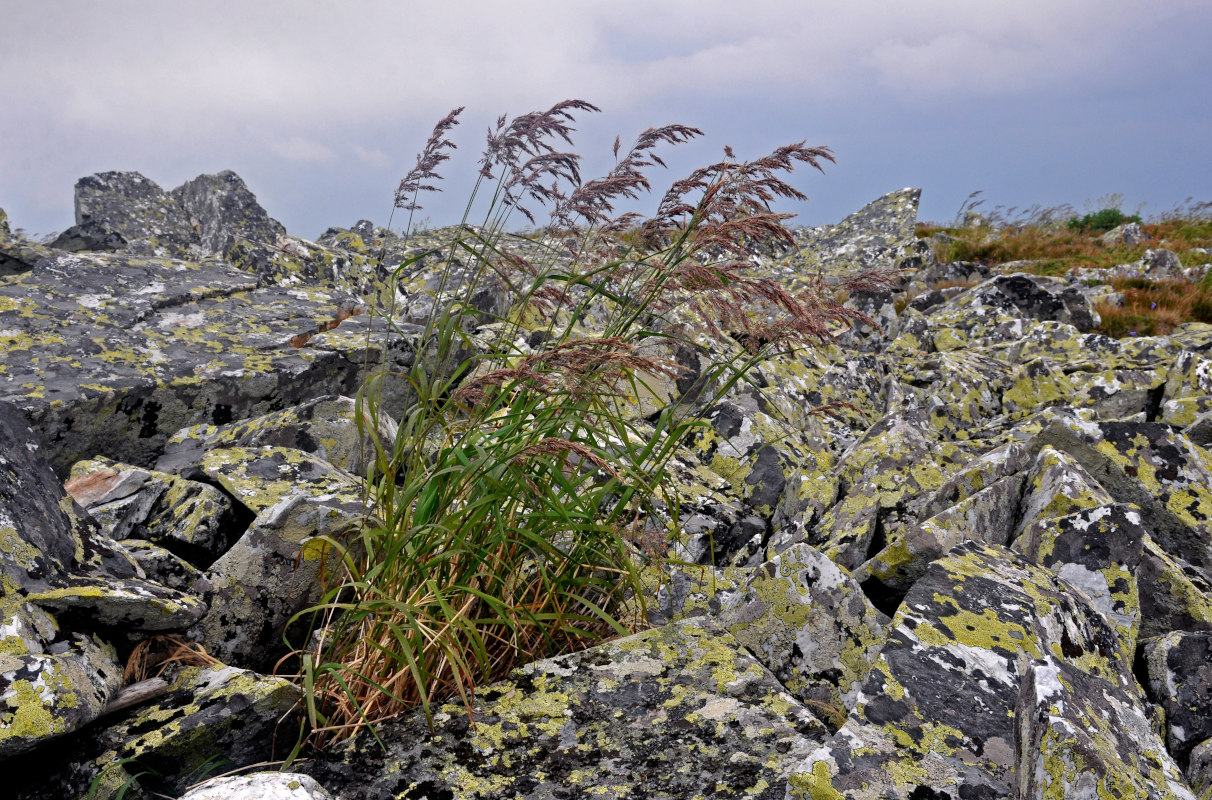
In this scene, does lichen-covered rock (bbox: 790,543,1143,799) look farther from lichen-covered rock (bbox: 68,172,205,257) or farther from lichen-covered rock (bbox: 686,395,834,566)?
lichen-covered rock (bbox: 68,172,205,257)

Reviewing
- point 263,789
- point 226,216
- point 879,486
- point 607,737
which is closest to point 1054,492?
point 879,486

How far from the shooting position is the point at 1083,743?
2119 mm

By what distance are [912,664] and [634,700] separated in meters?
1.17

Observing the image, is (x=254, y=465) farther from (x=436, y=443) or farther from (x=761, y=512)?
(x=761, y=512)

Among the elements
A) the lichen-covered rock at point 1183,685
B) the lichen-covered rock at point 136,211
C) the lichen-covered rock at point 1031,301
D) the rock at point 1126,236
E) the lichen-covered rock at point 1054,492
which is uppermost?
the rock at point 1126,236

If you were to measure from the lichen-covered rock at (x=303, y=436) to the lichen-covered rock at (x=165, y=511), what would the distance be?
0.64m

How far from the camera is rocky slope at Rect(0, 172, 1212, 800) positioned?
2693 millimetres

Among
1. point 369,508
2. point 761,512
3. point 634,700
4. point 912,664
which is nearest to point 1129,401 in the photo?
point 761,512

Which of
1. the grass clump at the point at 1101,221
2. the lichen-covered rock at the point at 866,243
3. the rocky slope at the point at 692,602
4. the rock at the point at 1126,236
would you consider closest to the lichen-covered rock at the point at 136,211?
the rocky slope at the point at 692,602

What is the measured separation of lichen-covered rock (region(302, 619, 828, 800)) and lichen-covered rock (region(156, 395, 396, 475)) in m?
2.69

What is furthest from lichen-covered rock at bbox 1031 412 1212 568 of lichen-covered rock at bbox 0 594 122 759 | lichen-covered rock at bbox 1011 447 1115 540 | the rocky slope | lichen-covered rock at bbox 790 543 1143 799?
lichen-covered rock at bbox 0 594 122 759

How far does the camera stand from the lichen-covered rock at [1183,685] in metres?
3.04

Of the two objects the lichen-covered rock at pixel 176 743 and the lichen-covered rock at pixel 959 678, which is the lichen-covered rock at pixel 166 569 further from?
the lichen-covered rock at pixel 959 678

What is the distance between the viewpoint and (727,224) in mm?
3400
